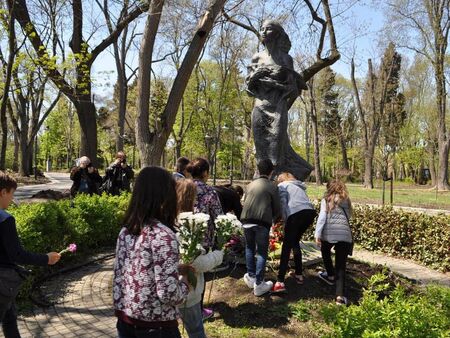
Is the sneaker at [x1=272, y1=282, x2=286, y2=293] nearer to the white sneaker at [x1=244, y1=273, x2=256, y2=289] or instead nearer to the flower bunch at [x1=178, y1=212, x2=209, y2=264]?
the white sneaker at [x1=244, y1=273, x2=256, y2=289]

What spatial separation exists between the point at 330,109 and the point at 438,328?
157ft

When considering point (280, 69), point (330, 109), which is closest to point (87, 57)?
point (280, 69)

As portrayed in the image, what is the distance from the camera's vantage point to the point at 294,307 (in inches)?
192

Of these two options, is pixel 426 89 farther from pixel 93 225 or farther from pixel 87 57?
pixel 93 225

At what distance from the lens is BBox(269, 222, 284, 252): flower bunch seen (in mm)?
6449

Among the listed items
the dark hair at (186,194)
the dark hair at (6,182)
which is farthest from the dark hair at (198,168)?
the dark hair at (6,182)

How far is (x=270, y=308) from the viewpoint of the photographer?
4887 mm

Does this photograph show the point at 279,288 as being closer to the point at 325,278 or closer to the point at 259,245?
the point at 259,245

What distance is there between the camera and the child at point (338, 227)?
5.23m

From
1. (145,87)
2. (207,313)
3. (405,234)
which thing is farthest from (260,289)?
(145,87)

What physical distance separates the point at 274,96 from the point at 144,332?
17.7 ft

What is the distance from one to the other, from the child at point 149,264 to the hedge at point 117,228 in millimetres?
3933

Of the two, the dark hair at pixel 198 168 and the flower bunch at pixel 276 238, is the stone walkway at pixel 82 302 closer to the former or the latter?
the flower bunch at pixel 276 238

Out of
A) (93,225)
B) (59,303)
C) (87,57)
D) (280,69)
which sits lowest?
(59,303)
